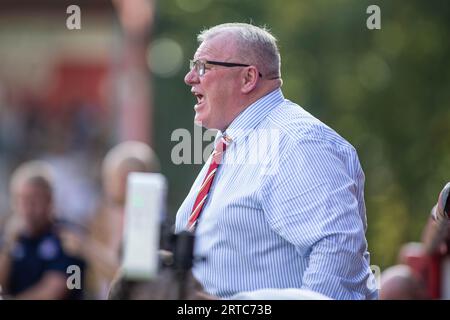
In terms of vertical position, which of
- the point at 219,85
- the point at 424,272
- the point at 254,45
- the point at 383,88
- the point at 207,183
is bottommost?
the point at 424,272

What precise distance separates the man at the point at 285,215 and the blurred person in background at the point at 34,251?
3733 millimetres

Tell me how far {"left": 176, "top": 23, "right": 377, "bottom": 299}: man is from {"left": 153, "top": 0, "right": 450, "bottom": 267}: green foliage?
472 inches

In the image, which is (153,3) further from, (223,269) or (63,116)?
(223,269)

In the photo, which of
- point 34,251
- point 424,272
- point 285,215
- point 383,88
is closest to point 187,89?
point 383,88

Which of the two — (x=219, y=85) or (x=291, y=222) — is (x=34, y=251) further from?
(x=291, y=222)

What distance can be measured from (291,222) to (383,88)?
16.2m

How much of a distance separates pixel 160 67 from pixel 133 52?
10.8 feet

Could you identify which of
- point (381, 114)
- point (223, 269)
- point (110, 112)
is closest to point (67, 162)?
point (110, 112)

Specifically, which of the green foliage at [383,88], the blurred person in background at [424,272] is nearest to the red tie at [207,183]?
the blurred person in background at [424,272]

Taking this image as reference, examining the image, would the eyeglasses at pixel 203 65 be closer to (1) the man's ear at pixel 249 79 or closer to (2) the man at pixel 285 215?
(1) the man's ear at pixel 249 79

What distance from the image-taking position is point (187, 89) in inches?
1061

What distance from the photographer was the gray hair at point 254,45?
526 centimetres

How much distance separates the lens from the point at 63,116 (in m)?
25.1

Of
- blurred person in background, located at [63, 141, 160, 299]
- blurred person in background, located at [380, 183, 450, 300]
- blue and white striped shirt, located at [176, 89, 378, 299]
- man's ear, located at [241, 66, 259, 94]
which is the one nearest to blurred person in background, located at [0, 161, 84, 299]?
blurred person in background, located at [63, 141, 160, 299]
